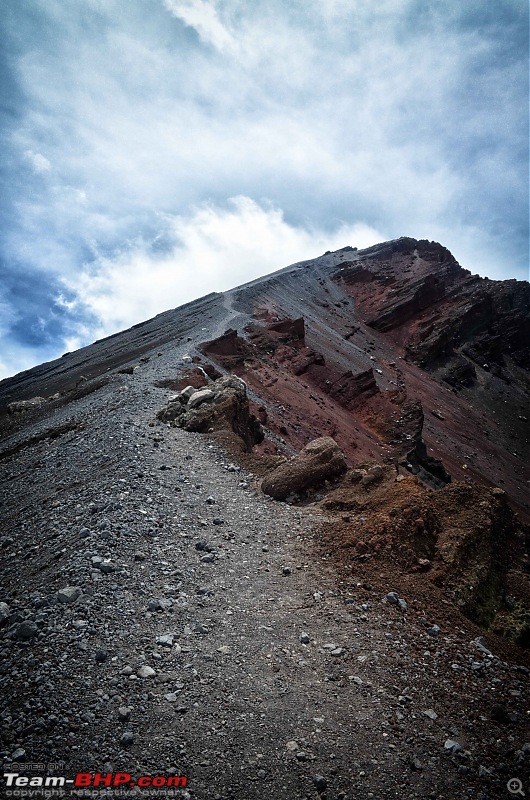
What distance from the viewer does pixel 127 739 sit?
175 inches

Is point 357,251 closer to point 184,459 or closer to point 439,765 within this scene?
point 184,459

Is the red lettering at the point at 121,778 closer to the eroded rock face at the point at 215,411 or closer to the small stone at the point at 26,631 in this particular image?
the small stone at the point at 26,631

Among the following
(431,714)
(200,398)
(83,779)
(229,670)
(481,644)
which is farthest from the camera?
(200,398)

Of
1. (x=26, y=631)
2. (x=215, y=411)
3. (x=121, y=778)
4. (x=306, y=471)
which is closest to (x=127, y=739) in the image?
(x=121, y=778)

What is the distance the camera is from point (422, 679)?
5418 mm

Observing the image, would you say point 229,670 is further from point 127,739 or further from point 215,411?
point 215,411

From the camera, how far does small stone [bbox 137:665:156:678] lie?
5293 millimetres

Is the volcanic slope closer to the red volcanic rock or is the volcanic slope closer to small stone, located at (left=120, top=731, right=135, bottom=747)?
small stone, located at (left=120, top=731, right=135, bottom=747)

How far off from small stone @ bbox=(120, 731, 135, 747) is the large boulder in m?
6.85

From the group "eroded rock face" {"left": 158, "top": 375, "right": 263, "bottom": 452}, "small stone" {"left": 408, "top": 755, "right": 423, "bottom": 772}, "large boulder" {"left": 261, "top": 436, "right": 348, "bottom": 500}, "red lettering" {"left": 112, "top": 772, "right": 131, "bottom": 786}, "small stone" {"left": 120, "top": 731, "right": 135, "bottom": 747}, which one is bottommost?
"small stone" {"left": 408, "top": 755, "right": 423, "bottom": 772}

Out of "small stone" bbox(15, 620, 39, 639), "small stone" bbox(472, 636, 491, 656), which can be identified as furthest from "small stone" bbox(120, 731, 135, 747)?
"small stone" bbox(472, 636, 491, 656)

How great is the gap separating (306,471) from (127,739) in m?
7.54

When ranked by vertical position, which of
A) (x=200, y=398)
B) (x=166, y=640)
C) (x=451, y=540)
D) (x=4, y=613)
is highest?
(x=200, y=398)

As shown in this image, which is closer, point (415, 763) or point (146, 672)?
point (415, 763)
